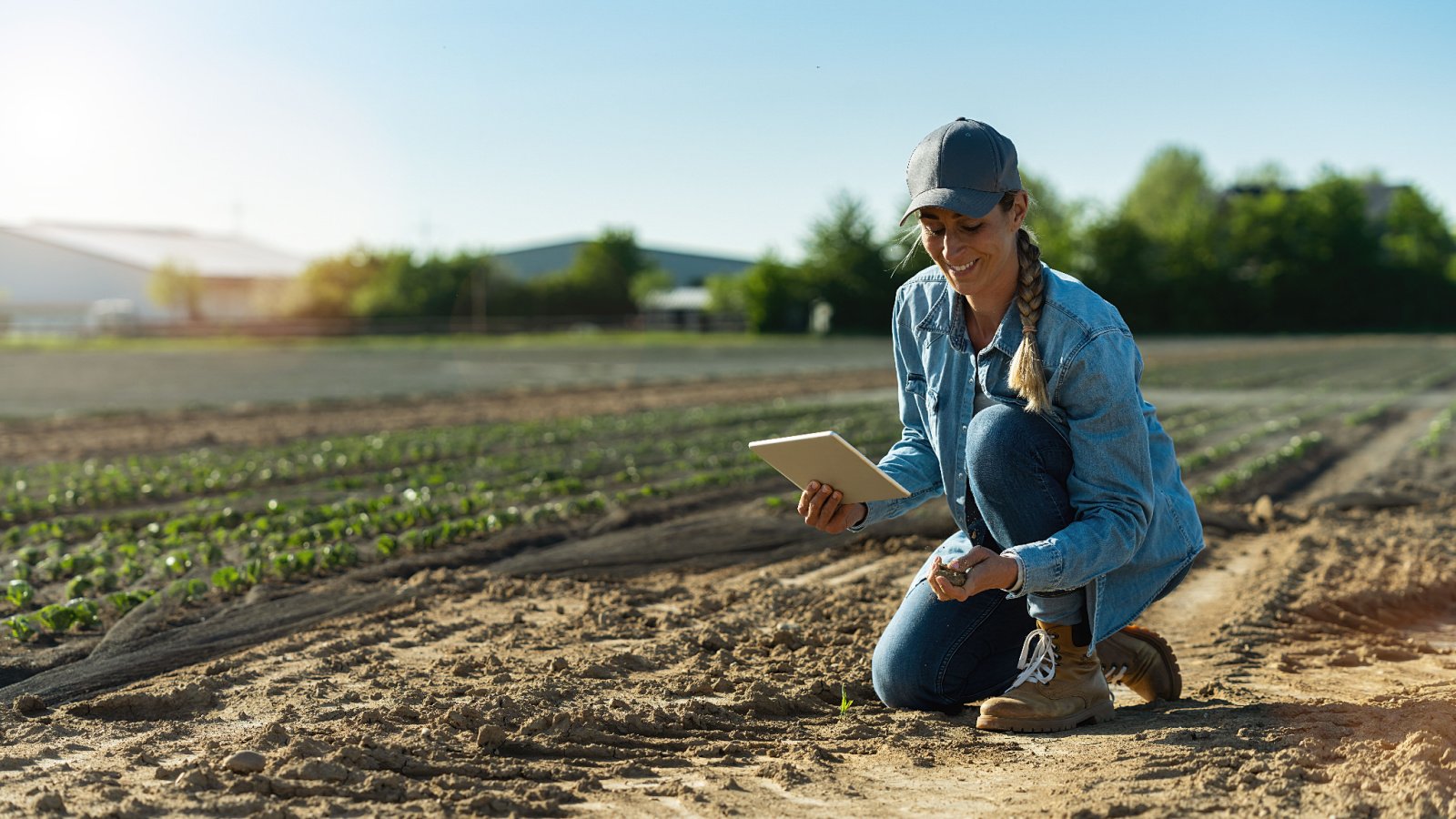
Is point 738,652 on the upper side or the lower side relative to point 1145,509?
lower

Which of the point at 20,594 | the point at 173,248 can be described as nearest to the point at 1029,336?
the point at 20,594

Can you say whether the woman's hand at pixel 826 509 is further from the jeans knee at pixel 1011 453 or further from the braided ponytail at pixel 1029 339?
the braided ponytail at pixel 1029 339

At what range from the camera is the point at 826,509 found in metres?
3.45

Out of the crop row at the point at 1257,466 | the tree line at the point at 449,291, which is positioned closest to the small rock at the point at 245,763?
the crop row at the point at 1257,466

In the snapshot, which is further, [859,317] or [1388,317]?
[1388,317]

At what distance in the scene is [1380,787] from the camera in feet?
9.12

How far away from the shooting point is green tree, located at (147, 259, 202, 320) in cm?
6228

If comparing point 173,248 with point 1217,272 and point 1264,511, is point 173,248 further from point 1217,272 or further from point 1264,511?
point 1264,511

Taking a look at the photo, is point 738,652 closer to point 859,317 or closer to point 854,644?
point 854,644

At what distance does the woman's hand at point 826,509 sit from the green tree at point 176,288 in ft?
212

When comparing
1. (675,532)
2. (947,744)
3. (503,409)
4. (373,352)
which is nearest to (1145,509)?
(947,744)

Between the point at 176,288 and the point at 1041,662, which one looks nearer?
the point at 1041,662

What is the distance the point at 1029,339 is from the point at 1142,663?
3.73 ft

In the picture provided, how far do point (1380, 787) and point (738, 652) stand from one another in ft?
7.04
